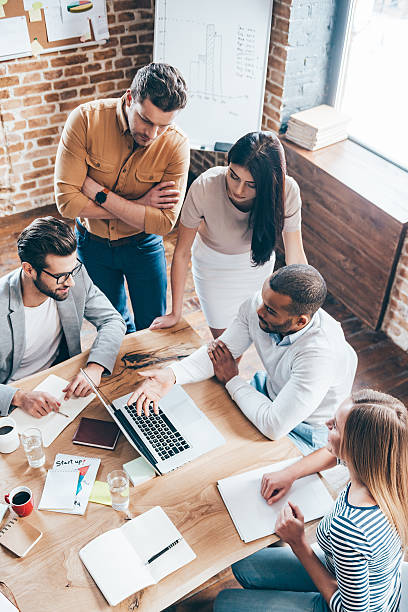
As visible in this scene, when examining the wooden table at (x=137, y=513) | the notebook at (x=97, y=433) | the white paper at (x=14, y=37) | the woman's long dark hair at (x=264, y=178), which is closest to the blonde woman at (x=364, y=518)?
the wooden table at (x=137, y=513)

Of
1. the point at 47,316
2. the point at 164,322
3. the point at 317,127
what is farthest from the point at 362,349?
the point at 47,316

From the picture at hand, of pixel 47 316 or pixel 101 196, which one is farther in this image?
A: pixel 101 196

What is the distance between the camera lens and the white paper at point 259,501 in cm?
163

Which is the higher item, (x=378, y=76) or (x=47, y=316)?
(x=378, y=76)

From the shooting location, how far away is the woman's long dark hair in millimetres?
2129

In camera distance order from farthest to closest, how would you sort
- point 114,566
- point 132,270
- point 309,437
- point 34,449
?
point 132,270
point 309,437
point 34,449
point 114,566

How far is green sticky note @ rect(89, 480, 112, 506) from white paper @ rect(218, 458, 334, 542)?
33 centimetres

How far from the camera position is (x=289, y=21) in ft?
11.1

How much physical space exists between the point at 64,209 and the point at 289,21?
1946mm

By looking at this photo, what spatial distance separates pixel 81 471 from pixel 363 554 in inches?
32.8

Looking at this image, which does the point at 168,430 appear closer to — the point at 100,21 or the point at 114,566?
the point at 114,566

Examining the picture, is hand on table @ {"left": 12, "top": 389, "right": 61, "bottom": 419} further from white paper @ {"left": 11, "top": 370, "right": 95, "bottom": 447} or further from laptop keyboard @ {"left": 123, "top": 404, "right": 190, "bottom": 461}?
laptop keyboard @ {"left": 123, "top": 404, "right": 190, "bottom": 461}

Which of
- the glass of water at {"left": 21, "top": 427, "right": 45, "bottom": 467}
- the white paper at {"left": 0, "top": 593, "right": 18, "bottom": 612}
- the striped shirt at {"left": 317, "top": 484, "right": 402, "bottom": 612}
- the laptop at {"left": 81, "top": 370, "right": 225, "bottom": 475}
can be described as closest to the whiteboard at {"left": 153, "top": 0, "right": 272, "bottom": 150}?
the laptop at {"left": 81, "top": 370, "right": 225, "bottom": 475}

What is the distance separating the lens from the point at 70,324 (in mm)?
2248
